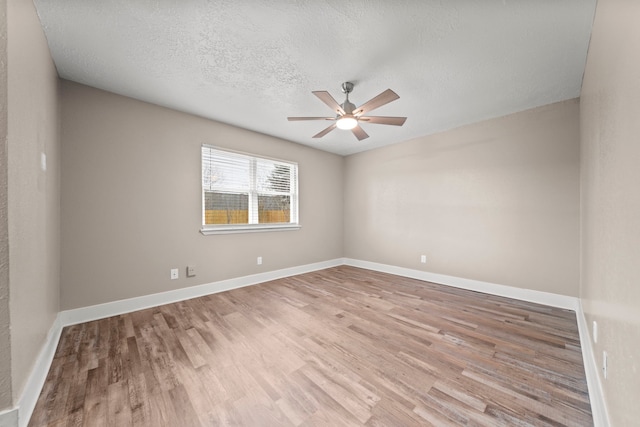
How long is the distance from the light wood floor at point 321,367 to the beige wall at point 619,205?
0.49 m

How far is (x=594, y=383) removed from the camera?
1382 mm

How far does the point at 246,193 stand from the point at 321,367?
8.91 ft

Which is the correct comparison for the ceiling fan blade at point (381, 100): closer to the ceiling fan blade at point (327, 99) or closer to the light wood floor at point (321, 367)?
the ceiling fan blade at point (327, 99)

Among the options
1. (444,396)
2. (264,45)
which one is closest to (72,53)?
(264,45)

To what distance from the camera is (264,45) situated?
184 centimetres

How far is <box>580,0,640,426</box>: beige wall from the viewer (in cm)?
82

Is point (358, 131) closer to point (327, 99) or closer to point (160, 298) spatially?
point (327, 99)

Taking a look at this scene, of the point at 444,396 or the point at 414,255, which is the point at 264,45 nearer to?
the point at 444,396

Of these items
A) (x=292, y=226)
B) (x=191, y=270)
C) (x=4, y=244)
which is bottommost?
(x=191, y=270)

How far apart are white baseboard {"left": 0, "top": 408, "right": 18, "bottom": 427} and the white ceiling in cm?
227

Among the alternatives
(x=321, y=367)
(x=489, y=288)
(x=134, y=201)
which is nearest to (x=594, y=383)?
(x=321, y=367)

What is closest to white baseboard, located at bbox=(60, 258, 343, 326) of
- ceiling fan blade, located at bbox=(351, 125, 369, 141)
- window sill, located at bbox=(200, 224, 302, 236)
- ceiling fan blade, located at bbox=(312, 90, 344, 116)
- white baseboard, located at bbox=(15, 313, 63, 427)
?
white baseboard, located at bbox=(15, 313, 63, 427)

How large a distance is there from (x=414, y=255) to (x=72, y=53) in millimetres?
4659

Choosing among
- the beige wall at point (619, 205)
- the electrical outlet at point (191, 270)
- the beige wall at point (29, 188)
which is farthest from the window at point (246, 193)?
the beige wall at point (619, 205)
